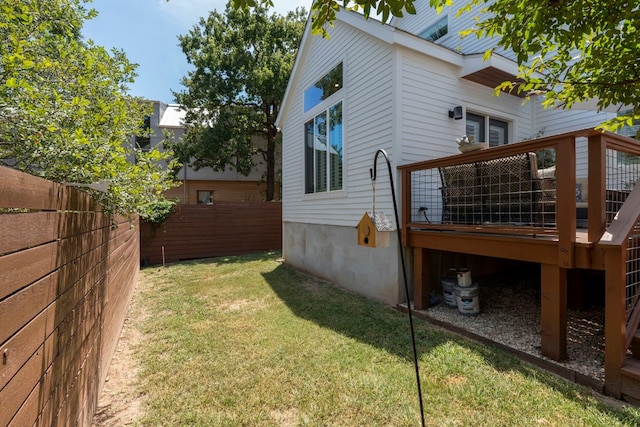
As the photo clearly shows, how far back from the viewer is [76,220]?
2.10 metres

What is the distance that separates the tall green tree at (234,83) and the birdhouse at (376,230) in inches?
491

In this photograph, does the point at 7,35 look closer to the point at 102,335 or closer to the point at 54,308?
the point at 54,308

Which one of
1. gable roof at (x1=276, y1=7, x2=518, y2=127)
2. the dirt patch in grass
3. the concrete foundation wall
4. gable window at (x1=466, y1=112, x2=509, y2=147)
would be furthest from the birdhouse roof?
gable window at (x1=466, y1=112, x2=509, y2=147)

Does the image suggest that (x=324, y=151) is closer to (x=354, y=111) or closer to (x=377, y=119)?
(x=354, y=111)

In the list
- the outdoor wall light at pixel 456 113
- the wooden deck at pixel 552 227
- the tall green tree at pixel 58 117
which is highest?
the outdoor wall light at pixel 456 113

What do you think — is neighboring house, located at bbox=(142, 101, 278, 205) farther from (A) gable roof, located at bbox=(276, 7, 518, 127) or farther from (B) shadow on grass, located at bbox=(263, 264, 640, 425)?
(B) shadow on grass, located at bbox=(263, 264, 640, 425)

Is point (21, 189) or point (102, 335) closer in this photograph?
point (21, 189)


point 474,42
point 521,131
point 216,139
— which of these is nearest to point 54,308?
point 521,131

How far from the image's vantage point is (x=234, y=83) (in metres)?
14.2

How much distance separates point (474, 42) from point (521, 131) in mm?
2604

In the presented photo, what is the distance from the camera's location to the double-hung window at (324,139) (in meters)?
6.52

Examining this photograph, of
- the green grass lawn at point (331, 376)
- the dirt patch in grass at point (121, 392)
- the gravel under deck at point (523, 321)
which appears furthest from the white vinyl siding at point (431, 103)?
the dirt patch in grass at point (121, 392)

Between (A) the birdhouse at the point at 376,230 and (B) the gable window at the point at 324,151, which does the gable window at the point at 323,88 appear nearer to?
(B) the gable window at the point at 324,151

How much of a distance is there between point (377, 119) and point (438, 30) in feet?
16.3
